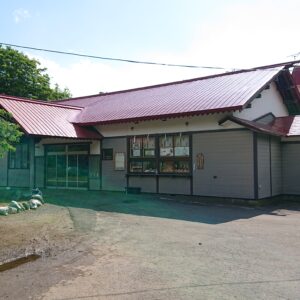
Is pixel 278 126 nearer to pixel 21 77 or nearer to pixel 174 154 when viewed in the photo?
pixel 174 154

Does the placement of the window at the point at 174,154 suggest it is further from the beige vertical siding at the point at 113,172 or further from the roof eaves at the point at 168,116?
the beige vertical siding at the point at 113,172

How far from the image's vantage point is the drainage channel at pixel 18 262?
6.65 m

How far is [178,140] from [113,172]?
4067 mm

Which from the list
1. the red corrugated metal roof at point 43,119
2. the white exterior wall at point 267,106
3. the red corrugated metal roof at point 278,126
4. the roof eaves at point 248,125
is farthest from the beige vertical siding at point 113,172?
the red corrugated metal roof at point 278,126

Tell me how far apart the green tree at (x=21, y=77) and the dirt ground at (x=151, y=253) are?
2952 centimetres

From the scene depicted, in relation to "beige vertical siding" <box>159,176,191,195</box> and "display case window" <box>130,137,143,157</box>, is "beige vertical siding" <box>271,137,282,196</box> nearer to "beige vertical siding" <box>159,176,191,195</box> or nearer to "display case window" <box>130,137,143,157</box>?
"beige vertical siding" <box>159,176,191,195</box>

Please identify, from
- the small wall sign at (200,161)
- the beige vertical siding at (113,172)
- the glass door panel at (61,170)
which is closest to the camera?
the small wall sign at (200,161)

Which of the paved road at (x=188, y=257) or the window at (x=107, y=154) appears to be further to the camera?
the window at (x=107, y=154)

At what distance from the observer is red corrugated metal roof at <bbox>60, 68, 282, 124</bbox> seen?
15.8 metres

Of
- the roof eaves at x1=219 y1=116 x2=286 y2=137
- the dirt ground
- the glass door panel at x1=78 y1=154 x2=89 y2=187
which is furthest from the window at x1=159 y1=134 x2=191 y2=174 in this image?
the glass door panel at x1=78 y1=154 x2=89 y2=187

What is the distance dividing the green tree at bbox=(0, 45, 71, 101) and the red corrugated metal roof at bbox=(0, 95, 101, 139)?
2002 centimetres

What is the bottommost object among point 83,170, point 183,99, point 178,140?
point 83,170

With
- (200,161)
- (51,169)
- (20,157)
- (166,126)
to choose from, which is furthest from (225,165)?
(20,157)

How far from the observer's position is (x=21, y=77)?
4012cm
